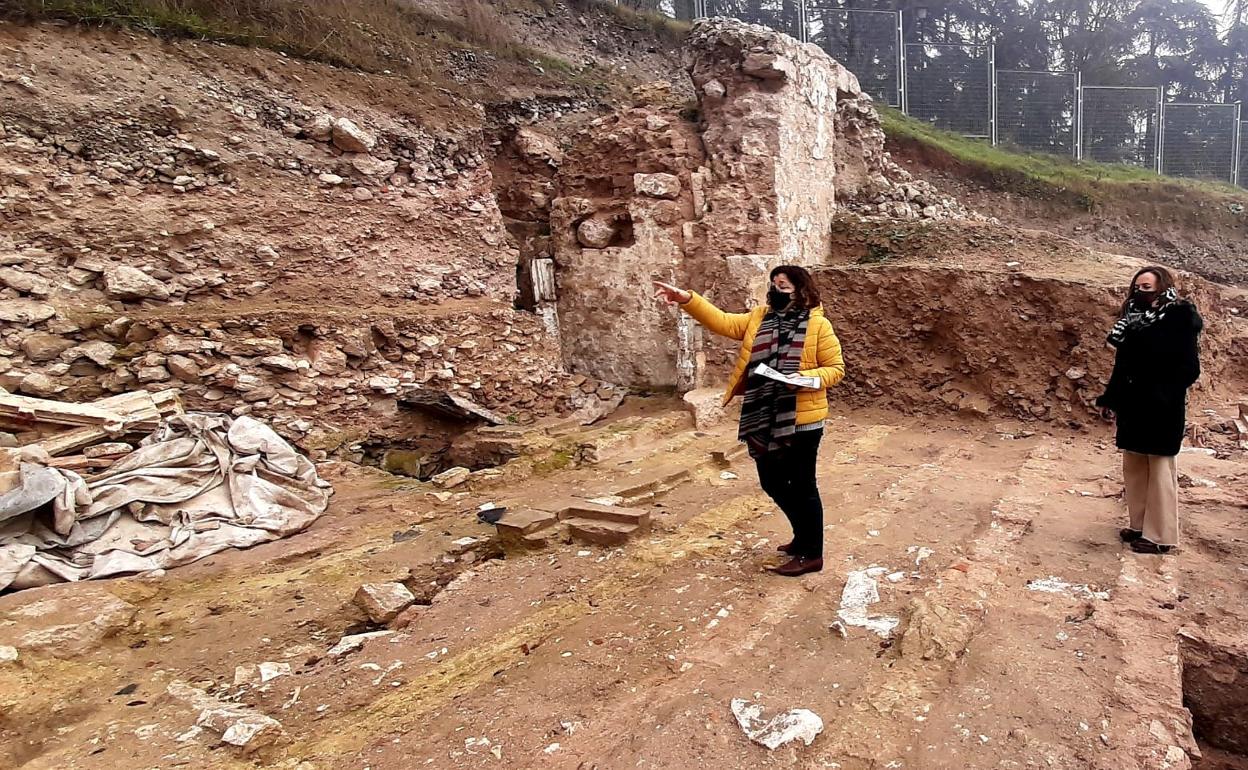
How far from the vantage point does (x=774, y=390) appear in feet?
10.5

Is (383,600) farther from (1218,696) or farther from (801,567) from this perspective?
(1218,696)

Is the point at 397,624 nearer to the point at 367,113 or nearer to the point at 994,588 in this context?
the point at 994,588

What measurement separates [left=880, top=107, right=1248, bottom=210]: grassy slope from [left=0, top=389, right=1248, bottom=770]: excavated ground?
10.6m

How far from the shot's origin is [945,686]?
244cm

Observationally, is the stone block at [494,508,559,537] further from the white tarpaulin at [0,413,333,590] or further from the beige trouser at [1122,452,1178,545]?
the beige trouser at [1122,452,1178,545]

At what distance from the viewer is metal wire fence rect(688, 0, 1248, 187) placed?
15664 mm

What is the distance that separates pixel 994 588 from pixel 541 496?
3.23 metres

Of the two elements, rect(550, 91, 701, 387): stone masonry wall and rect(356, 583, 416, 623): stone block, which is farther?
rect(550, 91, 701, 387): stone masonry wall

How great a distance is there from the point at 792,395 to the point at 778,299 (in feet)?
1.69

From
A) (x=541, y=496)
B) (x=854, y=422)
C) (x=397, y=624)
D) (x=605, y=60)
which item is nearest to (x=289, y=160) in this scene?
(x=541, y=496)

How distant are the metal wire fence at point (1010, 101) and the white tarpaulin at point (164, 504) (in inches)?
599

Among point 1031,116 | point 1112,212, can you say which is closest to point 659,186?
point 1112,212

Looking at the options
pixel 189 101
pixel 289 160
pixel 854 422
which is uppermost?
pixel 189 101

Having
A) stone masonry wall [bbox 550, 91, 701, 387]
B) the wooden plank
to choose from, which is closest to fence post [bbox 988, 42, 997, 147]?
stone masonry wall [bbox 550, 91, 701, 387]
